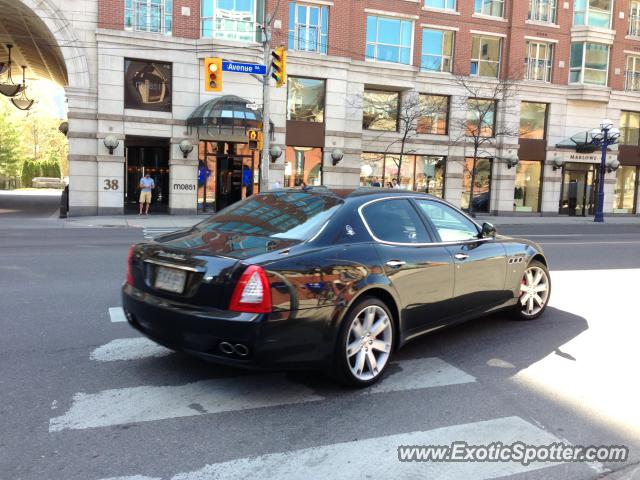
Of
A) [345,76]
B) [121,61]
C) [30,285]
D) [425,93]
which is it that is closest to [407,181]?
[425,93]

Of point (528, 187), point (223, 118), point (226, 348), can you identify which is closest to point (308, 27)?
point (223, 118)

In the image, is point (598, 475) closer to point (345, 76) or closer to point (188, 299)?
point (188, 299)

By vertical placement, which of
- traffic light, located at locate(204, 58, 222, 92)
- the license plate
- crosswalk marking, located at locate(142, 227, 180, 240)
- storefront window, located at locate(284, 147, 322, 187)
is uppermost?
traffic light, located at locate(204, 58, 222, 92)

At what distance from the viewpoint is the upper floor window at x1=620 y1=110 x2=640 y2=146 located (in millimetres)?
33281

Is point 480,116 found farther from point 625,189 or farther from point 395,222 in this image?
point 395,222

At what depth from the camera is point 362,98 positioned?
88.0 feet

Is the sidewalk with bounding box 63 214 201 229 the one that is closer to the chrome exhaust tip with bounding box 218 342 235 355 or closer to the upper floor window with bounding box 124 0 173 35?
the upper floor window with bounding box 124 0 173 35

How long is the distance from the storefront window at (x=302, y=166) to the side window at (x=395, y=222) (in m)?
20.8

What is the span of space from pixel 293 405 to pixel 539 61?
31591 millimetres

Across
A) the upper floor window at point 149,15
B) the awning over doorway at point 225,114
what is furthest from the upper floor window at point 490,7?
the upper floor window at point 149,15

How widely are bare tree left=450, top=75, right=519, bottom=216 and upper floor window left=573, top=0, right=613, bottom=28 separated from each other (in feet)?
19.4

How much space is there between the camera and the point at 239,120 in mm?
22125

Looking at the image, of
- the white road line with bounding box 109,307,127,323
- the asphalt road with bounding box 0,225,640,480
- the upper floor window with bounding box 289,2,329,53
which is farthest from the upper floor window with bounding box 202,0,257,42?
the asphalt road with bounding box 0,225,640,480

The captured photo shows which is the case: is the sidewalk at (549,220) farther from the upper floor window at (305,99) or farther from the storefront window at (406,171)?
the upper floor window at (305,99)
